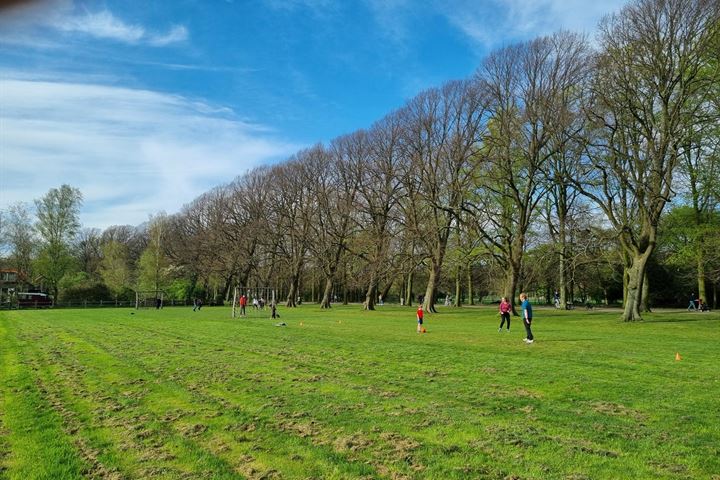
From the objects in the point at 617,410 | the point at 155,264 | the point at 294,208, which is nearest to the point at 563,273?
the point at 294,208

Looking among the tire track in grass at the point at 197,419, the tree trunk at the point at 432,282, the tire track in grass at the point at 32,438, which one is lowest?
the tire track in grass at the point at 32,438

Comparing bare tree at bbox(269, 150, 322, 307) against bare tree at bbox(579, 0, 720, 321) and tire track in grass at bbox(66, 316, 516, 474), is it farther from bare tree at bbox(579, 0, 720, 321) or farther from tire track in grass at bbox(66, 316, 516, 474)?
tire track in grass at bbox(66, 316, 516, 474)

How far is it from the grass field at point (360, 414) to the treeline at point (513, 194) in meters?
19.1

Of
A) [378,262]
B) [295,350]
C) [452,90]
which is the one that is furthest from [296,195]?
[295,350]

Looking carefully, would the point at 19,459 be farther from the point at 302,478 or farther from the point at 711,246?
the point at 711,246

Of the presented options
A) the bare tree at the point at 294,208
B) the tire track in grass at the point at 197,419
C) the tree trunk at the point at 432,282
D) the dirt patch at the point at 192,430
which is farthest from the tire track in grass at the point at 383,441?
the bare tree at the point at 294,208

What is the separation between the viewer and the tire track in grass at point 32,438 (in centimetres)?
606

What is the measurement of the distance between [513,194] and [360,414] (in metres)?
36.1

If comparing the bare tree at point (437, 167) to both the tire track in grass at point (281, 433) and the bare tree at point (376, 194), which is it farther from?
the tire track in grass at point (281, 433)

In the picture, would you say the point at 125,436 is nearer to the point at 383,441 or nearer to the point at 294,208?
the point at 383,441

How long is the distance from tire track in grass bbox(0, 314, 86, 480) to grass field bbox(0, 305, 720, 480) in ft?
0.10

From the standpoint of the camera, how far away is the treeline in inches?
1176

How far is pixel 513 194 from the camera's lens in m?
41.7

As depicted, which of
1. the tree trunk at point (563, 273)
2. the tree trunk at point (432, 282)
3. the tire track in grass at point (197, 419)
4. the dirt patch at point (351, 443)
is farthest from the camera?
the tree trunk at point (432, 282)
